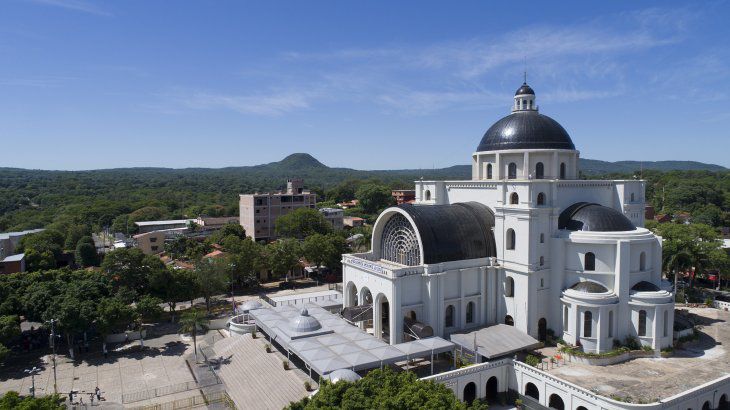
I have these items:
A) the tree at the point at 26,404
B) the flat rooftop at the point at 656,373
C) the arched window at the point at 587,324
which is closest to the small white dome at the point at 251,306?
the tree at the point at 26,404

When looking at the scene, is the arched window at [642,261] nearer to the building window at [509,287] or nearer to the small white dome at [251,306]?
the building window at [509,287]

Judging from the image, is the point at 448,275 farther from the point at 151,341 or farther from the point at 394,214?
the point at 151,341

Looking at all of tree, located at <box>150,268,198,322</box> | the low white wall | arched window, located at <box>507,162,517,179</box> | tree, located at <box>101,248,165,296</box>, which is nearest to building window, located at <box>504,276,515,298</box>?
arched window, located at <box>507,162,517,179</box>

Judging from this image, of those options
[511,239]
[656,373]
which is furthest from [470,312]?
[656,373]

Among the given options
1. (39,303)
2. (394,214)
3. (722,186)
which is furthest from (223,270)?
(722,186)

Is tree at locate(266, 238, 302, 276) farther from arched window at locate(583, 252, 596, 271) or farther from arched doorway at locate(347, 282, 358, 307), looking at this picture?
arched window at locate(583, 252, 596, 271)

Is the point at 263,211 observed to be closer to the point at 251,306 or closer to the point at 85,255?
the point at 85,255

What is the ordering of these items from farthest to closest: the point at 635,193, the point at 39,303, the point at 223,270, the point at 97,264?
the point at 97,264
the point at 223,270
the point at 635,193
the point at 39,303
